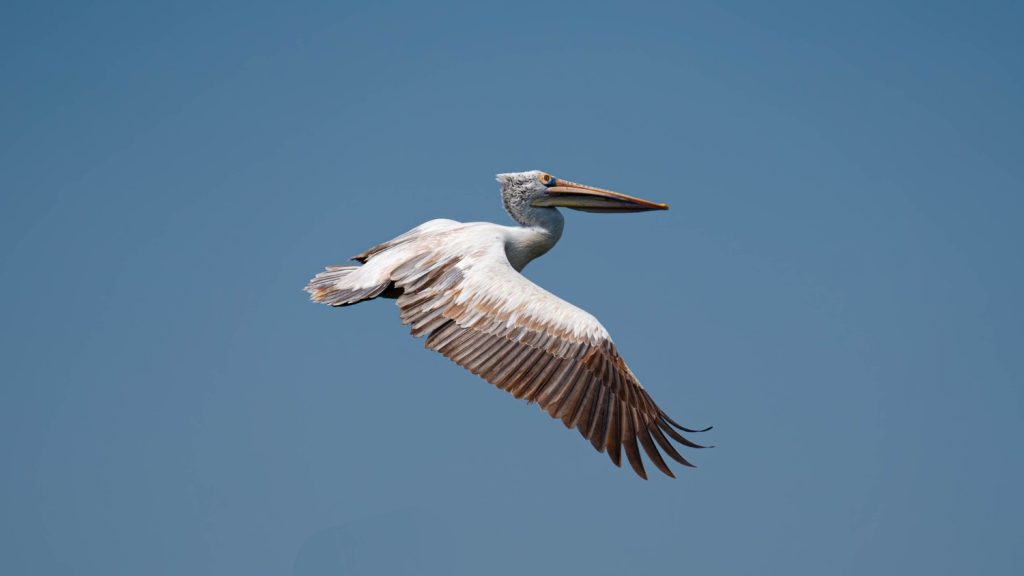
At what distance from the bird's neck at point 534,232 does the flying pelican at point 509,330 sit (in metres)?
0.29

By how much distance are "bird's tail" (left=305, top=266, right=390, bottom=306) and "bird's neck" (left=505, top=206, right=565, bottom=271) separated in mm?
1902

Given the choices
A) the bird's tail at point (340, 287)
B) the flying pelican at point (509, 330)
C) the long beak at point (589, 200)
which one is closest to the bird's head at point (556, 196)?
the long beak at point (589, 200)

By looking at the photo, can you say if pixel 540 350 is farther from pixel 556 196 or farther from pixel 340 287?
pixel 556 196

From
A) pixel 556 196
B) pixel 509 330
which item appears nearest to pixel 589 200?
pixel 556 196

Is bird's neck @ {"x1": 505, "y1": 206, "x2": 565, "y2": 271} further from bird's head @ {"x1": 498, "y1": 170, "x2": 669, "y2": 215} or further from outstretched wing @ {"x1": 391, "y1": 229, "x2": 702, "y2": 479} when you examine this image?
outstretched wing @ {"x1": 391, "y1": 229, "x2": 702, "y2": 479}

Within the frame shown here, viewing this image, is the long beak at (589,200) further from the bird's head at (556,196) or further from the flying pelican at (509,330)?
the flying pelican at (509,330)

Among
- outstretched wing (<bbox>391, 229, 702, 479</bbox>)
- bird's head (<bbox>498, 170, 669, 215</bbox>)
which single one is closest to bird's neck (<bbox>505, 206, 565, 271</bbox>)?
bird's head (<bbox>498, 170, 669, 215</bbox>)

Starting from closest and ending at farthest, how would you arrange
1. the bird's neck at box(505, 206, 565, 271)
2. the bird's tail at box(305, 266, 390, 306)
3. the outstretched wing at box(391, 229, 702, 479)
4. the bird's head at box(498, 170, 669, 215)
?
the outstretched wing at box(391, 229, 702, 479), the bird's tail at box(305, 266, 390, 306), the bird's neck at box(505, 206, 565, 271), the bird's head at box(498, 170, 669, 215)

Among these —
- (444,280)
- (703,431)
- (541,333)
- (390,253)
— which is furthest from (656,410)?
(390,253)

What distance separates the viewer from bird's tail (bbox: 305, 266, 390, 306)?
13.9 meters

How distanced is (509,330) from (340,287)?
2.72m

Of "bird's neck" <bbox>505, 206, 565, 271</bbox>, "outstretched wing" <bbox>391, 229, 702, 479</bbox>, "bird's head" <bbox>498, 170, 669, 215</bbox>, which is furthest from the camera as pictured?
"bird's head" <bbox>498, 170, 669, 215</bbox>

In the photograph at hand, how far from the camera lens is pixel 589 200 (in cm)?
1579

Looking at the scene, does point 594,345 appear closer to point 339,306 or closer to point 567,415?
point 567,415
